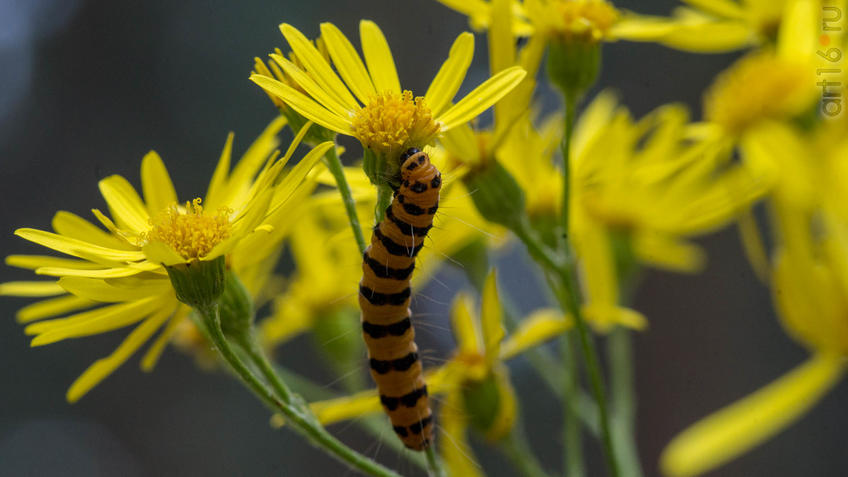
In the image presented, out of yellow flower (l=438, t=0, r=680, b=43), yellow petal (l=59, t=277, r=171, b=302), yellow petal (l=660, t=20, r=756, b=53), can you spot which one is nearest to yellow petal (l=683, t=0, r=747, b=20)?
yellow petal (l=660, t=20, r=756, b=53)

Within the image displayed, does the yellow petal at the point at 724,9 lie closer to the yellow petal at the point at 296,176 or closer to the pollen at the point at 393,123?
the pollen at the point at 393,123

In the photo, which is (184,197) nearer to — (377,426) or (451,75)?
(377,426)

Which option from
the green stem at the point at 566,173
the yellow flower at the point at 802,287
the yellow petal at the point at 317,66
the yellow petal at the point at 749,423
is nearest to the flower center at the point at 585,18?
the green stem at the point at 566,173

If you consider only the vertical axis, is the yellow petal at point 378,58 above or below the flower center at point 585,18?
above

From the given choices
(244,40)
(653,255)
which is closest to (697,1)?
(653,255)

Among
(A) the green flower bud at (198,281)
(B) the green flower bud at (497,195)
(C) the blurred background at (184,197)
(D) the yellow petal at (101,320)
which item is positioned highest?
(A) the green flower bud at (198,281)

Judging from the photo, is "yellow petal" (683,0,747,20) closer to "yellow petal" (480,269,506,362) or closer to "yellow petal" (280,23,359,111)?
"yellow petal" (480,269,506,362)

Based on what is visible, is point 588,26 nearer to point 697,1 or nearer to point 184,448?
point 697,1
